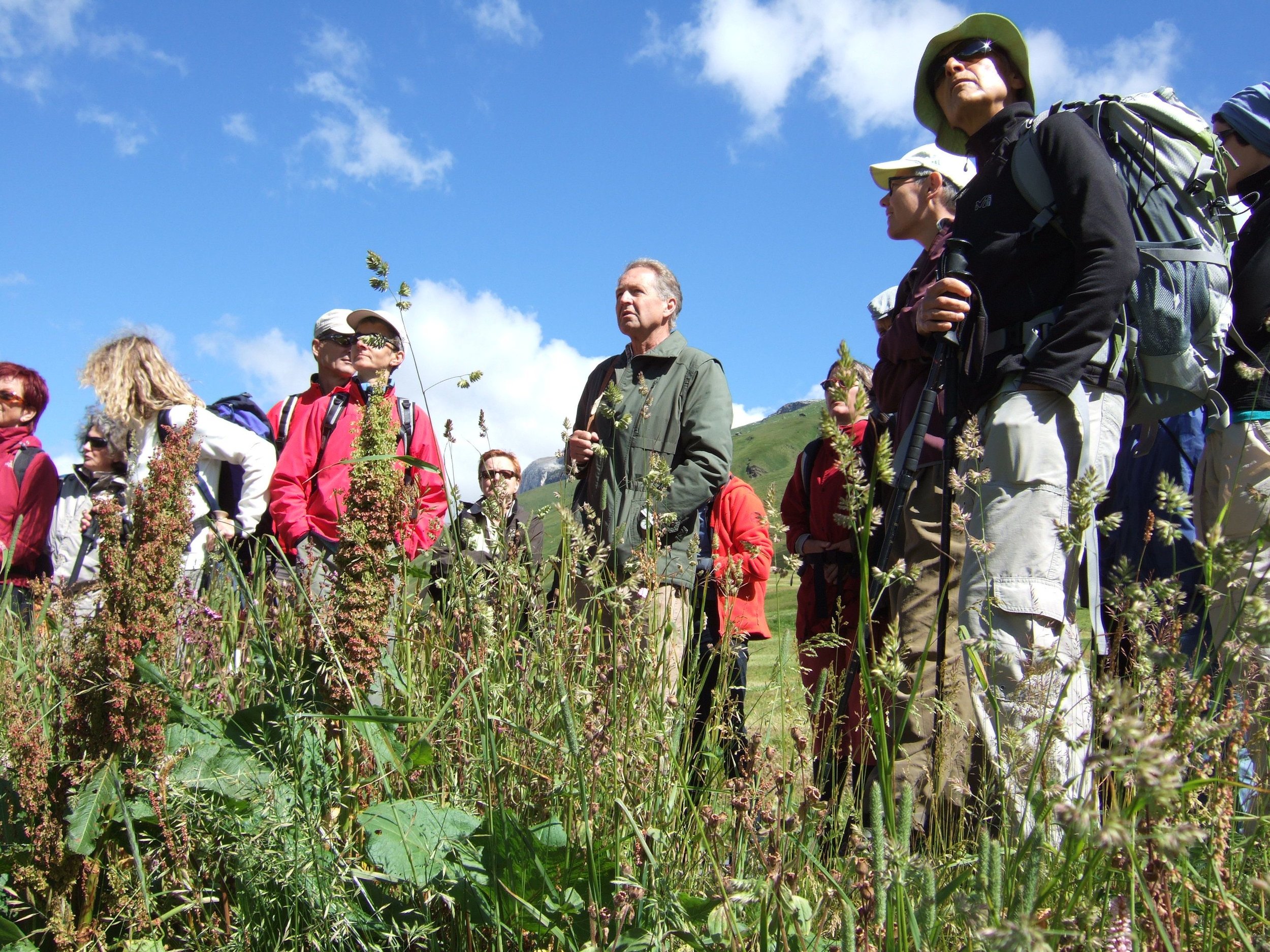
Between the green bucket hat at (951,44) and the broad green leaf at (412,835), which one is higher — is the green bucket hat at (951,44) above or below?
above

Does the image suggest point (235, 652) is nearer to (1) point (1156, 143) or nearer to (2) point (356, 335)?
(2) point (356, 335)

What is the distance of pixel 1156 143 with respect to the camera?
9.18 feet

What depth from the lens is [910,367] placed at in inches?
133

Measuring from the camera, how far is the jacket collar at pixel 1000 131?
10.1 ft

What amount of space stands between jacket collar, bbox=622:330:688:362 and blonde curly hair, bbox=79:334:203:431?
93.3 inches

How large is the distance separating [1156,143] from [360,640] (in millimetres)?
2610

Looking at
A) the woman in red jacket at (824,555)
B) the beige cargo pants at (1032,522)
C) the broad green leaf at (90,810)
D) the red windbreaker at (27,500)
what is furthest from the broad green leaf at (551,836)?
the red windbreaker at (27,500)

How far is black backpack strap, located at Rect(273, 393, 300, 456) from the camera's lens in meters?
5.52

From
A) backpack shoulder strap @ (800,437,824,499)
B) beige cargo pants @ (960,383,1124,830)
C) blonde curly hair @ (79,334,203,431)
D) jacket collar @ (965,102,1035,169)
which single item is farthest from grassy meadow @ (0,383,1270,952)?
blonde curly hair @ (79,334,203,431)

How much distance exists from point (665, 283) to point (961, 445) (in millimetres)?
3263

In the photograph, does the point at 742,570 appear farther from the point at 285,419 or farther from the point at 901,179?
the point at 285,419

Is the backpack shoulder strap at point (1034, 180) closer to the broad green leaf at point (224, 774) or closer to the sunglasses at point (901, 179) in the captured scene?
the sunglasses at point (901, 179)

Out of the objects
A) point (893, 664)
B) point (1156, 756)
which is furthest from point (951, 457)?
point (1156, 756)

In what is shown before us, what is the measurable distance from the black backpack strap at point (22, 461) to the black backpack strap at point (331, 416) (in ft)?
7.26
